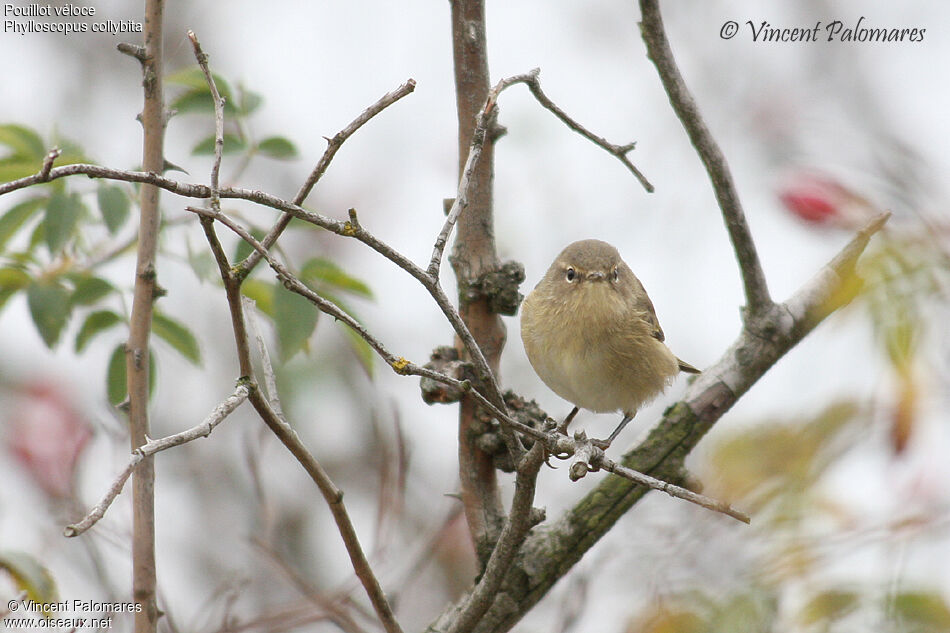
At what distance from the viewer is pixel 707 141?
241 centimetres

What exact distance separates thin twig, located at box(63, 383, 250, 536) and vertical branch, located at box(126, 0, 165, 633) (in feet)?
1.44

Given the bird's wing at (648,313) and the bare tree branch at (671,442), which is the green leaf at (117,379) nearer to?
the bare tree branch at (671,442)

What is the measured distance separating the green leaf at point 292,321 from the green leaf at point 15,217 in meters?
0.81

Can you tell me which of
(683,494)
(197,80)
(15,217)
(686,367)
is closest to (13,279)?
(15,217)

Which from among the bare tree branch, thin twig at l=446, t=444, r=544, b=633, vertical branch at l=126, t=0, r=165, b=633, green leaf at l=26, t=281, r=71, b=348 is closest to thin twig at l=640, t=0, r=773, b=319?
the bare tree branch

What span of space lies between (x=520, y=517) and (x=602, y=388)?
1.51m

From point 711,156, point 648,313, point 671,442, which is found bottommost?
point 671,442

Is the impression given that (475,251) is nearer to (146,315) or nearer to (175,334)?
(175,334)

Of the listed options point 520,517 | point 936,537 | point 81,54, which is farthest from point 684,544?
point 81,54

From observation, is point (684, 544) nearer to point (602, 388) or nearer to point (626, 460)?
point (626, 460)

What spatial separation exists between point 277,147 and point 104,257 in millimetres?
598

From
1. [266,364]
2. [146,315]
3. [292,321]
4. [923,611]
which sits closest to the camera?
[923,611]

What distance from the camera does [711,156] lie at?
242cm

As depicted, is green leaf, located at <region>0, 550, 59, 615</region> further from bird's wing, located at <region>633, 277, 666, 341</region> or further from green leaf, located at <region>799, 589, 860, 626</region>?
bird's wing, located at <region>633, 277, 666, 341</region>
